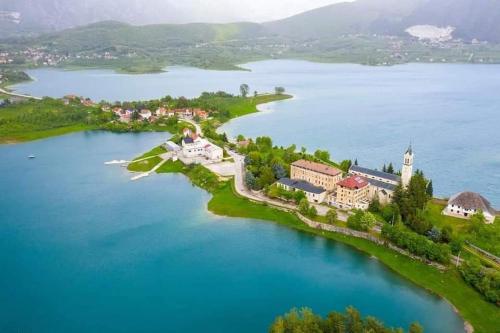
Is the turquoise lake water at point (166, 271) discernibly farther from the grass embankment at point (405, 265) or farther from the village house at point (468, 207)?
the village house at point (468, 207)

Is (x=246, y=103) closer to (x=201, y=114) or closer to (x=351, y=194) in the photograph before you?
(x=201, y=114)

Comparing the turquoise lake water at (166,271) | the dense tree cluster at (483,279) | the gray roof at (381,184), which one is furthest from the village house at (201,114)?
the dense tree cluster at (483,279)

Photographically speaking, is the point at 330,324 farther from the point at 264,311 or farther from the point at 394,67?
the point at 394,67

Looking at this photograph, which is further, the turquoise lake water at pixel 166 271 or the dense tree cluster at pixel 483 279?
the dense tree cluster at pixel 483 279

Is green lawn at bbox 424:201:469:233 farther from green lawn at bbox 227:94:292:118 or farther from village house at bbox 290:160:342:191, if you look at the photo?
green lawn at bbox 227:94:292:118

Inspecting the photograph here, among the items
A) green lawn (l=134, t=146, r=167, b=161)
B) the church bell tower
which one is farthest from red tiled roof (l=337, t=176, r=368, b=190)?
green lawn (l=134, t=146, r=167, b=161)

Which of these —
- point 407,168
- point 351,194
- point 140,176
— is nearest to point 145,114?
point 140,176
